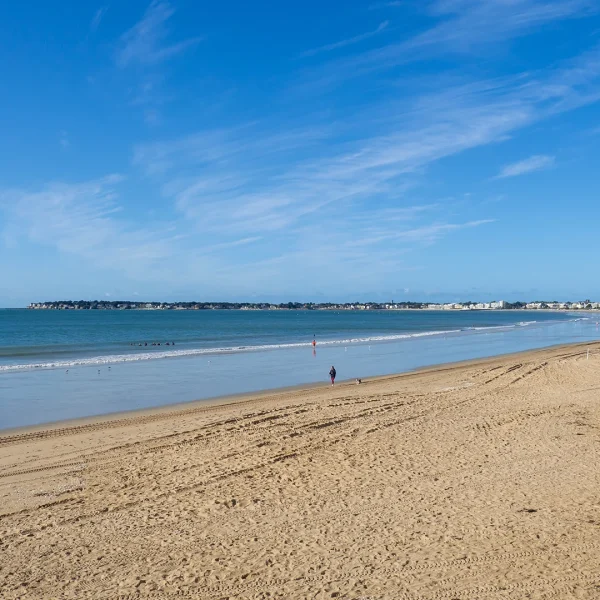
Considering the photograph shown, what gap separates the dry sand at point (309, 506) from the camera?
22.5 ft

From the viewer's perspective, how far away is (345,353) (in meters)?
41.8

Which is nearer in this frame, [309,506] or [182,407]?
[309,506]

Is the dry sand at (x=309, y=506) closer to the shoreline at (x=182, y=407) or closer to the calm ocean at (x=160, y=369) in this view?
the shoreline at (x=182, y=407)

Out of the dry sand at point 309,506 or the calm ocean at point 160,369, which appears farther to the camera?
the calm ocean at point 160,369

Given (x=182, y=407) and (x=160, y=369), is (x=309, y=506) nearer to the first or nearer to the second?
(x=182, y=407)

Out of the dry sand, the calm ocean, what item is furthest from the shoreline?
the calm ocean

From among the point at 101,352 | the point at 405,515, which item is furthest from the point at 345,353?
the point at 405,515

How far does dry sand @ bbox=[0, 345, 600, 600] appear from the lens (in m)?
6.87

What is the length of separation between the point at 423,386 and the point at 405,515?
15.0 meters

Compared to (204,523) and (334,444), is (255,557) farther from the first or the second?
(334,444)

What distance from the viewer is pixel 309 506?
368 inches

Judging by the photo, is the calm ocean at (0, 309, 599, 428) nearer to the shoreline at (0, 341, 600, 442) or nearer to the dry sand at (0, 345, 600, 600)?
the shoreline at (0, 341, 600, 442)

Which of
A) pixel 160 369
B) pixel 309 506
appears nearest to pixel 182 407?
pixel 309 506

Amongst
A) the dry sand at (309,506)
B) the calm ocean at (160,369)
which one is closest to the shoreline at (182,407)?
the dry sand at (309,506)
